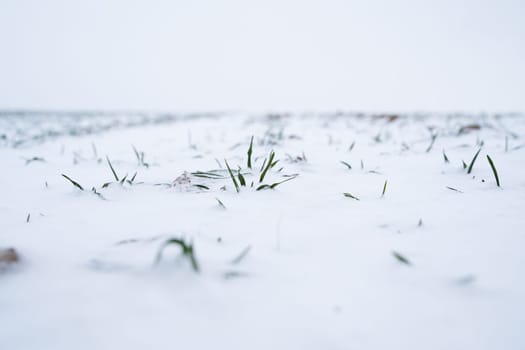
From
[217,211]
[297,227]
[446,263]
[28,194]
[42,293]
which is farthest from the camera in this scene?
[28,194]

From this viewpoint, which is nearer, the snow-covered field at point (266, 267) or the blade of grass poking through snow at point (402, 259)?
the snow-covered field at point (266, 267)

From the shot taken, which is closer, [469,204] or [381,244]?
[381,244]

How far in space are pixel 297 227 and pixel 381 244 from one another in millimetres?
244

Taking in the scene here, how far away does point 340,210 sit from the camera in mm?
1047

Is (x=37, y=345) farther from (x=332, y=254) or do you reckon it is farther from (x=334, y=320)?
(x=332, y=254)

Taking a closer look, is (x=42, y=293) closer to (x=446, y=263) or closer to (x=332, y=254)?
(x=332, y=254)

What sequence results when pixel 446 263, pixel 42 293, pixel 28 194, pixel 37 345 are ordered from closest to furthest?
pixel 37 345 < pixel 42 293 < pixel 446 263 < pixel 28 194

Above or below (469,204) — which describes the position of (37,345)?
below

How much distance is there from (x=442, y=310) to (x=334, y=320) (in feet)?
0.73

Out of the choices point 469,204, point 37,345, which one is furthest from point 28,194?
point 469,204

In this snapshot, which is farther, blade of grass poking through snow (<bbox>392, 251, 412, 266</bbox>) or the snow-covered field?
blade of grass poking through snow (<bbox>392, 251, 412, 266</bbox>)

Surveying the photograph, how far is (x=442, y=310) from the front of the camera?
58 cm

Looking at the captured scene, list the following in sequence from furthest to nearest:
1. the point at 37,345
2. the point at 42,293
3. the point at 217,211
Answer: the point at 217,211
the point at 42,293
the point at 37,345

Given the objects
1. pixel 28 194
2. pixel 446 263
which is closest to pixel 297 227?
pixel 446 263
